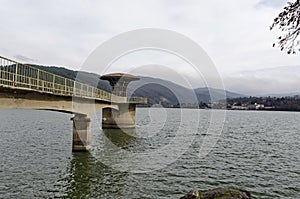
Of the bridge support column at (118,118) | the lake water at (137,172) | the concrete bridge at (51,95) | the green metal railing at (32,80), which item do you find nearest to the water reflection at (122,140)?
the bridge support column at (118,118)

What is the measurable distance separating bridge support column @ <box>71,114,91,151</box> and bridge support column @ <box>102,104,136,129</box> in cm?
2364

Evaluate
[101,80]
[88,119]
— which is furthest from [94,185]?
[101,80]

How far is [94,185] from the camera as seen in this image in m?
17.2

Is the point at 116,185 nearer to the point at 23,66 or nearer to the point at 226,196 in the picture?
the point at 226,196

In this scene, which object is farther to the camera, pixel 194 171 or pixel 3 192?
pixel 194 171

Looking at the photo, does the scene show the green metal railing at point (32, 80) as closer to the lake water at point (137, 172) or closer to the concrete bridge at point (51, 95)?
the concrete bridge at point (51, 95)

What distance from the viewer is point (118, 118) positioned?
56781 mm

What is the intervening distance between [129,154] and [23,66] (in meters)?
15.3

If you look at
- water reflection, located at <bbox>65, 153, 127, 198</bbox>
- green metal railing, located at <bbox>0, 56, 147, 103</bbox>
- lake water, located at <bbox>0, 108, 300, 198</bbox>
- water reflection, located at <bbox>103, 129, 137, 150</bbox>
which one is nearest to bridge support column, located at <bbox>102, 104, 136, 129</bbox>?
water reflection, located at <bbox>103, 129, 137, 150</bbox>

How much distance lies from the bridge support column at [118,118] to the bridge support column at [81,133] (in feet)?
77.6

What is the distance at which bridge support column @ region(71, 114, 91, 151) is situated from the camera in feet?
94.7

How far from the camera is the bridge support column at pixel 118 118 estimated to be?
55000 millimetres

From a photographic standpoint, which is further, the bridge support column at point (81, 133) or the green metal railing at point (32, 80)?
the bridge support column at point (81, 133)

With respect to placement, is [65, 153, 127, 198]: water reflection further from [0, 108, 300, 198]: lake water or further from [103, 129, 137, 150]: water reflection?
[103, 129, 137, 150]: water reflection
